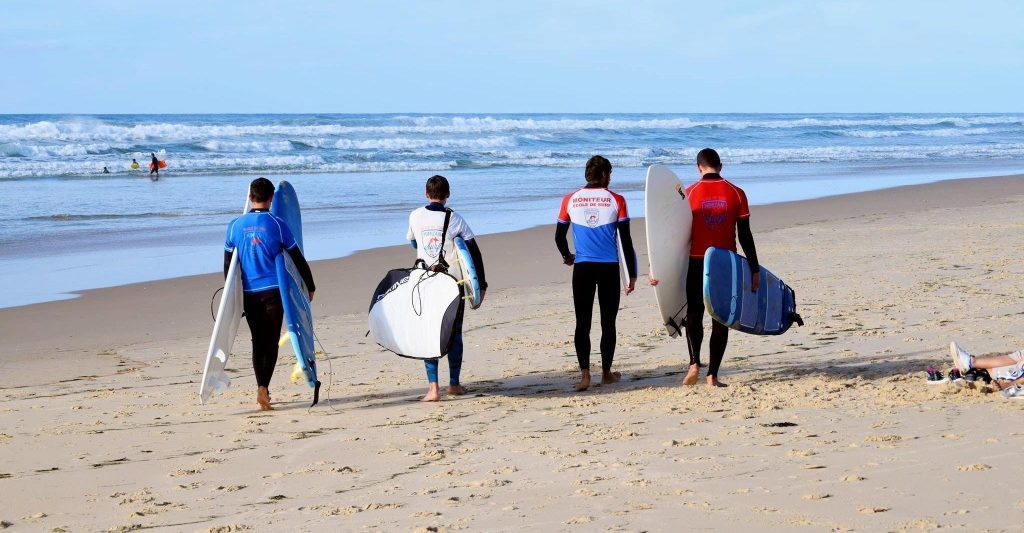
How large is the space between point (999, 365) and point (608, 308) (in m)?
2.26

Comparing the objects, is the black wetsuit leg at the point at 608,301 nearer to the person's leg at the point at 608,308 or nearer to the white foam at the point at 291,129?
the person's leg at the point at 608,308

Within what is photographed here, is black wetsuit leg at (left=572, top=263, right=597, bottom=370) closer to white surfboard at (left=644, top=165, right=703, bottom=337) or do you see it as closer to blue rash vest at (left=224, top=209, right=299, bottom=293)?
white surfboard at (left=644, top=165, right=703, bottom=337)

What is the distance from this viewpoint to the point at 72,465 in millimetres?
5094

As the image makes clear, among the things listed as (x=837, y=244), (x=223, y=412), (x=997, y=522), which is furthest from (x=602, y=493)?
(x=837, y=244)

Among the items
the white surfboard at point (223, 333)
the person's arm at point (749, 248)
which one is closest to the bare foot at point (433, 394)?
the white surfboard at point (223, 333)

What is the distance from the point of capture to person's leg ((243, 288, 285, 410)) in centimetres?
623

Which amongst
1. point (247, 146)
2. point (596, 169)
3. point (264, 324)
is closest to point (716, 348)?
point (596, 169)

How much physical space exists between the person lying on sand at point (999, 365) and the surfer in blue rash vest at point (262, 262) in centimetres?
368

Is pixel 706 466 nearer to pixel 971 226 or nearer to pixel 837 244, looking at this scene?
pixel 837 244

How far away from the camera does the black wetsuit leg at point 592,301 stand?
6582 mm

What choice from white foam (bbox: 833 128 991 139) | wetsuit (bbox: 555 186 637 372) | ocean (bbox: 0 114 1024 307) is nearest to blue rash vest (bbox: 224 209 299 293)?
wetsuit (bbox: 555 186 637 372)

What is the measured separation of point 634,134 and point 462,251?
49008mm

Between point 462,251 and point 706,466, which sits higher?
point 462,251

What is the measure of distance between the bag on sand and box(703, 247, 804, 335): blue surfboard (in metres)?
1.52
